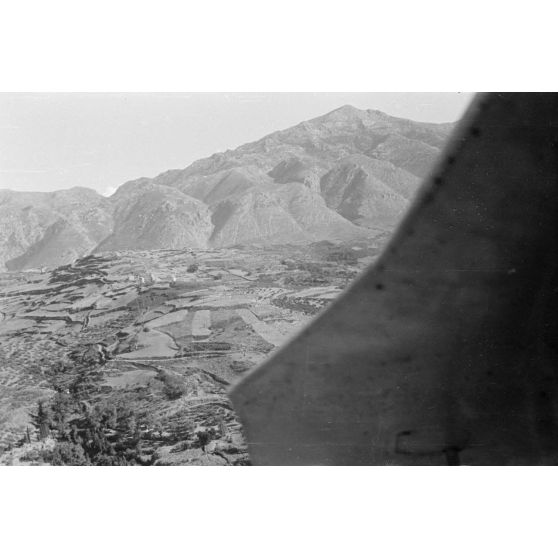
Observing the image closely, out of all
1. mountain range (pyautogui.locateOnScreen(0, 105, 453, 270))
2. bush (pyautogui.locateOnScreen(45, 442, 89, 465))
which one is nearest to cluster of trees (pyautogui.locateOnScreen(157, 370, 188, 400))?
bush (pyautogui.locateOnScreen(45, 442, 89, 465))

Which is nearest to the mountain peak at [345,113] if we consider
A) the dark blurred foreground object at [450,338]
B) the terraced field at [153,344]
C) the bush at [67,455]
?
the dark blurred foreground object at [450,338]

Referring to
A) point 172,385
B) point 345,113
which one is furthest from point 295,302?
point 345,113

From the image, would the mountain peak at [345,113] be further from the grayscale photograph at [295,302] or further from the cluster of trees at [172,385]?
the cluster of trees at [172,385]

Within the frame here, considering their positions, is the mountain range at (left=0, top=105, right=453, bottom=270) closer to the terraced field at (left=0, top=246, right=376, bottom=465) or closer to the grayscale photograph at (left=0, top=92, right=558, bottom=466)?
the grayscale photograph at (left=0, top=92, right=558, bottom=466)

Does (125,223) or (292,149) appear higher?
(292,149)

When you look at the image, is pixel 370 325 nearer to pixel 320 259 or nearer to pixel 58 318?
pixel 320 259

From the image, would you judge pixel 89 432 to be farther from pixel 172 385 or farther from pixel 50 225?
pixel 50 225

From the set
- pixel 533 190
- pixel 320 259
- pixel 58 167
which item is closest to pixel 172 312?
pixel 320 259
